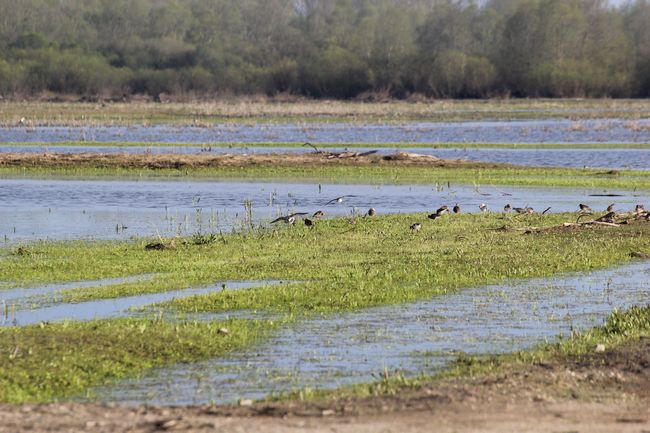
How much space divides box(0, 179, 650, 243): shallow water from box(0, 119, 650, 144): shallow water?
20.3 metres

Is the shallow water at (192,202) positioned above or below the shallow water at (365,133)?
above

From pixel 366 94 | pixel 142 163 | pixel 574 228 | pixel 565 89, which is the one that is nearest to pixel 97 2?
pixel 366 94

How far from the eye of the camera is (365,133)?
6222 centimetres

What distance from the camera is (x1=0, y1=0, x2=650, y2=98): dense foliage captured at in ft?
328

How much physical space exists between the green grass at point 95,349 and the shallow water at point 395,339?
30 cm

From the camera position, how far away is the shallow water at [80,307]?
49.7 feet

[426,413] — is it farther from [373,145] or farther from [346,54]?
[346,54]

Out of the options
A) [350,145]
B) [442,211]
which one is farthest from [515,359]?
[350,145]

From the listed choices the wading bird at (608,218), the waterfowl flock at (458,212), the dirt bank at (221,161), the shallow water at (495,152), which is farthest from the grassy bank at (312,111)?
the wading bird at (608,218)

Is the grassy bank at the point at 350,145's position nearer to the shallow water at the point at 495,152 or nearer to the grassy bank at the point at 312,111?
the shallow water at the point at 495,152

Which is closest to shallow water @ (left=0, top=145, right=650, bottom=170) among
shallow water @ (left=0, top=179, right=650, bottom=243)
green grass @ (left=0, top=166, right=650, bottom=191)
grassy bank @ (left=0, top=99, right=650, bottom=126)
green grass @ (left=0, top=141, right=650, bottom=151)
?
green grass @ (left=0, top=141, right=650, bottom=151)

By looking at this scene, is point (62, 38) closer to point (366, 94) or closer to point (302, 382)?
point (366, 94)

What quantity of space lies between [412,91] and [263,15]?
56685 mm

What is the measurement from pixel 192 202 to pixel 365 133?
3153 cm
